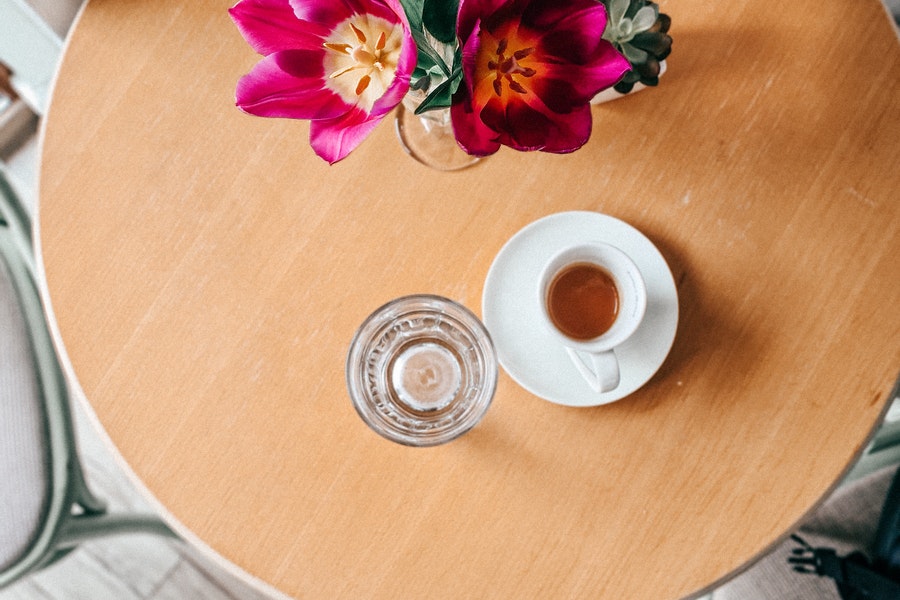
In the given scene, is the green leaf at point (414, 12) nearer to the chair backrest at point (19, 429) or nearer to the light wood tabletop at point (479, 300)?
the light wood tabletop at point (479, 300)

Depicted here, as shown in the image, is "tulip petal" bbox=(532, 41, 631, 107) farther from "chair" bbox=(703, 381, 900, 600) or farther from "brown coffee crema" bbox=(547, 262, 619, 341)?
"chair" bbox=(703, 381, 900, 600)

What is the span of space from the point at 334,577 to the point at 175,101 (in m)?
0.54

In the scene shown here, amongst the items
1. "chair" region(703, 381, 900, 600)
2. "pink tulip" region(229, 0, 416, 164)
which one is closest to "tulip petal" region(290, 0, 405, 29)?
"pink tulip" region(229, 0, 416, 164)

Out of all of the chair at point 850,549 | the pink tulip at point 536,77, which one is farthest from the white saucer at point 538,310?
the chair at point 850,549

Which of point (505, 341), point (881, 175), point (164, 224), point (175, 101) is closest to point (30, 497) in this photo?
point (164, 224)

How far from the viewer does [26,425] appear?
0.91 metres

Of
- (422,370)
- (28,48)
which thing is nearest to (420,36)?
(422,370)

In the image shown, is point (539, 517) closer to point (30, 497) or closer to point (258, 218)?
point (258, 218)

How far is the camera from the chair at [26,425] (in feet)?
2.94

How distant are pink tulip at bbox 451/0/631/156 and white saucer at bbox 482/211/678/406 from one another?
0.77ft

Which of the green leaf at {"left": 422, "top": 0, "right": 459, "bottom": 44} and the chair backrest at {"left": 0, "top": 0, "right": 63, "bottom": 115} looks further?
the chair backrest at {"left": 0, "top": 0, "right": 63, "bottom": 115}

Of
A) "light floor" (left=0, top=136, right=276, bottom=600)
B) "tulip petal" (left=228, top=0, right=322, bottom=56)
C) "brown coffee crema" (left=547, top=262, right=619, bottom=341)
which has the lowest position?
"light floor" (left=0, top=136, right=276, bottom=600)

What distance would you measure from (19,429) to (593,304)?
77 cm

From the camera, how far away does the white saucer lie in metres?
0.68
